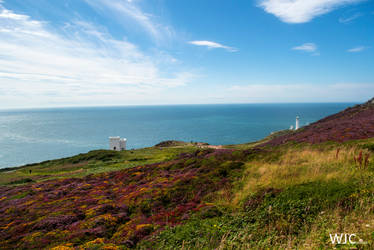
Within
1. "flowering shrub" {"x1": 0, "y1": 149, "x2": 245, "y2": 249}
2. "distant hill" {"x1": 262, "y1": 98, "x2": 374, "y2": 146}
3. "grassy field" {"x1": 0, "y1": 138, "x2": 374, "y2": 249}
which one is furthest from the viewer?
"distant hill" {"x1": 262, "y1": 98, "x2": 374, "y2": 146}

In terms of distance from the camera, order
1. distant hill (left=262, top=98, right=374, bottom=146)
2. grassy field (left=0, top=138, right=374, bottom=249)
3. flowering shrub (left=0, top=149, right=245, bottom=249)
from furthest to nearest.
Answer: distant hill (left=262, top=98, right=374, bottom=146) → flowering shrub (left=0, top=149, right=245, bottom=249) → grassy field (left=0, top=138, right=374, bottom=249)

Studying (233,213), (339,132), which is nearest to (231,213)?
(233,213)

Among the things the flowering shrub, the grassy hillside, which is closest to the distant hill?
the grassy hillside

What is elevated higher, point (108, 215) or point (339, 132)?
point (339, 132)

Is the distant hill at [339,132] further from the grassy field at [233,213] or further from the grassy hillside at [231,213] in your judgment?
the grassy field at [233,213]

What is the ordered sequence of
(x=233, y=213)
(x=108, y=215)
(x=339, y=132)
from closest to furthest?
1. (x=233, y=213)
2. (x=108, y=215)
3. (x=339, y=132)

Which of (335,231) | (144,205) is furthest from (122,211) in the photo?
(335,231)

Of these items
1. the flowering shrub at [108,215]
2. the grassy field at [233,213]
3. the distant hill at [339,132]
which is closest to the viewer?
the grassy field at [233,213]

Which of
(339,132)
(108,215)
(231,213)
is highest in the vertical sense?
(339,132)

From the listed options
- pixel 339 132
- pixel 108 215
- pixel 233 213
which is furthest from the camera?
pixel 339 132

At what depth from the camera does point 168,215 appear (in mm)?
9062

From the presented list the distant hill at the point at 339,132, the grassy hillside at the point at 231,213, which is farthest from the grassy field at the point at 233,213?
the distant hill at the point at 339,132

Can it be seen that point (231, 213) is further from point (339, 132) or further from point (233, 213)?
point (339, 132)

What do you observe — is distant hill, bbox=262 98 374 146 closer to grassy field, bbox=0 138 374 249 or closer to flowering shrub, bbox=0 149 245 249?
grassy field, bbox=0 138 374 249
